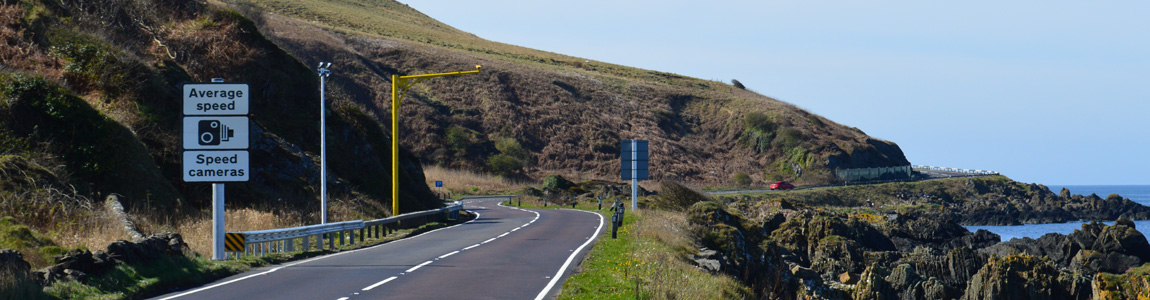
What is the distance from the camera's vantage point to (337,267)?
58.3ft

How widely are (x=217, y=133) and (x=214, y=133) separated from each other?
0.20 feet

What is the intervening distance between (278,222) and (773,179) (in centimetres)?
8327

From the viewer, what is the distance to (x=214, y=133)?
17.8 m

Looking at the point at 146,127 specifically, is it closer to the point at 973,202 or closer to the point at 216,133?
the point at 216,133

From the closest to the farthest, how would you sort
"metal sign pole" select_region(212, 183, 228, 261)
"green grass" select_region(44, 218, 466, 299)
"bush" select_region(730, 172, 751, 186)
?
"green grass" select_region(44, 218, 466, 299), "metal sign pole" select_region(212, 183, 228, 261), "bush" select_region(730, 172, 751, 186)

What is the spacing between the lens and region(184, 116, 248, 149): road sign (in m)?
17.7

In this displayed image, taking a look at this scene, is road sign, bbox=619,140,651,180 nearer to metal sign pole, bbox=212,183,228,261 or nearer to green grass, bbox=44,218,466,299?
green grass, bbox=44,218,466,299

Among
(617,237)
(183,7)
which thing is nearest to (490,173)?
(183,7)

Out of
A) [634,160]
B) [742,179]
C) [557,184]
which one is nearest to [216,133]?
[634,160]

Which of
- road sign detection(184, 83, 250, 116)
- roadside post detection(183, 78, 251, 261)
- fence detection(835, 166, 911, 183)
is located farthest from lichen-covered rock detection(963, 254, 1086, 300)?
fence detection(835, 166, 911, 183)

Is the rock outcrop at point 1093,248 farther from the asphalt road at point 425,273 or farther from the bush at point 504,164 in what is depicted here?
the bush at point 504,164

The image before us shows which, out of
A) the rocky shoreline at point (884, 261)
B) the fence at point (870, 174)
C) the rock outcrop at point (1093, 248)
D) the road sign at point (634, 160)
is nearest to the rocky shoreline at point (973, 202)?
the fence at point (870, 174)

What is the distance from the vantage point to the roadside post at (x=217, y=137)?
17583 mm

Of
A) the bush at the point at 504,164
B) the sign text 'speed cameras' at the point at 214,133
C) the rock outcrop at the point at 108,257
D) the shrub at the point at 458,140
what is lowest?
the rock outcrop at the point at 108,257
